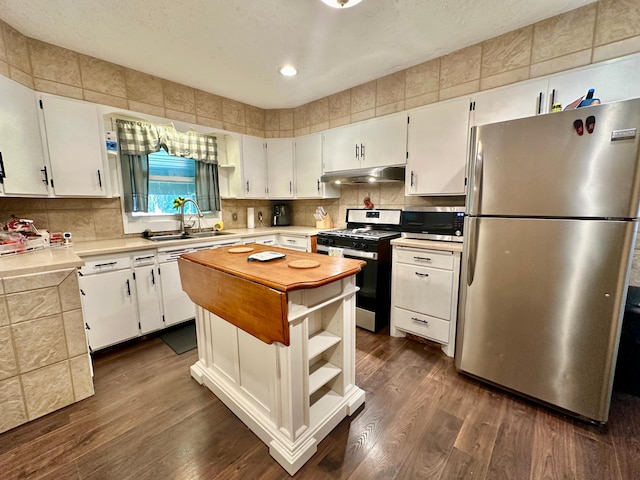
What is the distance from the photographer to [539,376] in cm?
164

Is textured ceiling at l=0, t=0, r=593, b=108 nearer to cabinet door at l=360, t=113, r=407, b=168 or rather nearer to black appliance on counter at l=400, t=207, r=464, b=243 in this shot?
cabinet door at l=360, t=113, r=407, b=168

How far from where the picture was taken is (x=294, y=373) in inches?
50.6

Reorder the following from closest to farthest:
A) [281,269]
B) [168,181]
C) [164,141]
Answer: [281,269]
[164,141]
[168,181]

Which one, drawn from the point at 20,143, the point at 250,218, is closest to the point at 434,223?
the point at 250,218

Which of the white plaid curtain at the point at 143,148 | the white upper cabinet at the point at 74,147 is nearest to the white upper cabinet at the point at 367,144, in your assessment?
the white plaid curtain at the point at 143,148

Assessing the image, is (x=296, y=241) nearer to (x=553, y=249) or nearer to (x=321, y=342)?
(x=321, y=342)

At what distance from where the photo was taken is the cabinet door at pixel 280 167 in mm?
3670

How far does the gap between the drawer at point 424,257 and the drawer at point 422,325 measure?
0.46 m

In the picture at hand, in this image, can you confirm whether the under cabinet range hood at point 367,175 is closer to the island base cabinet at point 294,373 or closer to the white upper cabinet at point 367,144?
the white upper cabinet at point 367,144

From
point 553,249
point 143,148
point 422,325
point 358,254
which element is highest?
point 143,148

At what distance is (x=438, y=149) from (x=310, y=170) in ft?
5.27

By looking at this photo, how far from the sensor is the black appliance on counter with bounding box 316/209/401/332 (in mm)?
2539

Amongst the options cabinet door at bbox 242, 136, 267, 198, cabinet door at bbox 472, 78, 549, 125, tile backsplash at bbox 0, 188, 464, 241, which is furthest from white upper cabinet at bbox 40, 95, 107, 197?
cabinet door at bbox 472, 78, 549, 125

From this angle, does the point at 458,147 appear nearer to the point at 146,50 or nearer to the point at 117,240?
the point at 146,50
